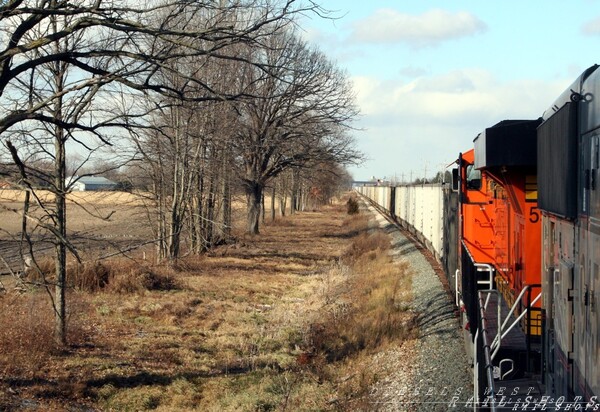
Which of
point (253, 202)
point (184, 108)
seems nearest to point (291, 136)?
point (253, 202)

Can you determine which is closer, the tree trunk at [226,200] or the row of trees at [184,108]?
the row of trees at [184,108]

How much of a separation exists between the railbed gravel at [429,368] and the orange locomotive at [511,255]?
0.78 meters

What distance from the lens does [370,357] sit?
1321 cm

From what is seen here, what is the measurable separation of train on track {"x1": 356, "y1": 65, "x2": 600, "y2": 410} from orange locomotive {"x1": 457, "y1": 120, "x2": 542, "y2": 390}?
0.02 meters

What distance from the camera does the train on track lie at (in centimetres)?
468

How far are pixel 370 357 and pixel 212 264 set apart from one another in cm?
1535

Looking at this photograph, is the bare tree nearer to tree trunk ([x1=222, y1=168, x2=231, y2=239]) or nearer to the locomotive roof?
tree trunk ([x1=222, y1=168, x2=231, y2=239])

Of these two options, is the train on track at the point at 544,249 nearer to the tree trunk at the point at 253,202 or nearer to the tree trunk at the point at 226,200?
the tree trunk at the point at 226,200

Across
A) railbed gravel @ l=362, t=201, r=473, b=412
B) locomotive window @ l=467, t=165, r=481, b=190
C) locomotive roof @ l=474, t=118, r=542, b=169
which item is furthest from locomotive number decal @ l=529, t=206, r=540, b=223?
locomotive window @ l=467, t=165, r=481, b=190

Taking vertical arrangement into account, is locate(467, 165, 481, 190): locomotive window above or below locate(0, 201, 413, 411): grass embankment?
above

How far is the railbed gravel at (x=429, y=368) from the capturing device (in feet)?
31.0

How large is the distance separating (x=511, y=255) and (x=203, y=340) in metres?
7.03

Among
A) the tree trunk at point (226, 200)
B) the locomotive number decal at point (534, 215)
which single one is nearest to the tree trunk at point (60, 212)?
the locomotive number decal at point (534, 215)

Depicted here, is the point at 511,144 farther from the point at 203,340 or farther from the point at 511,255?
the point at 203,340
